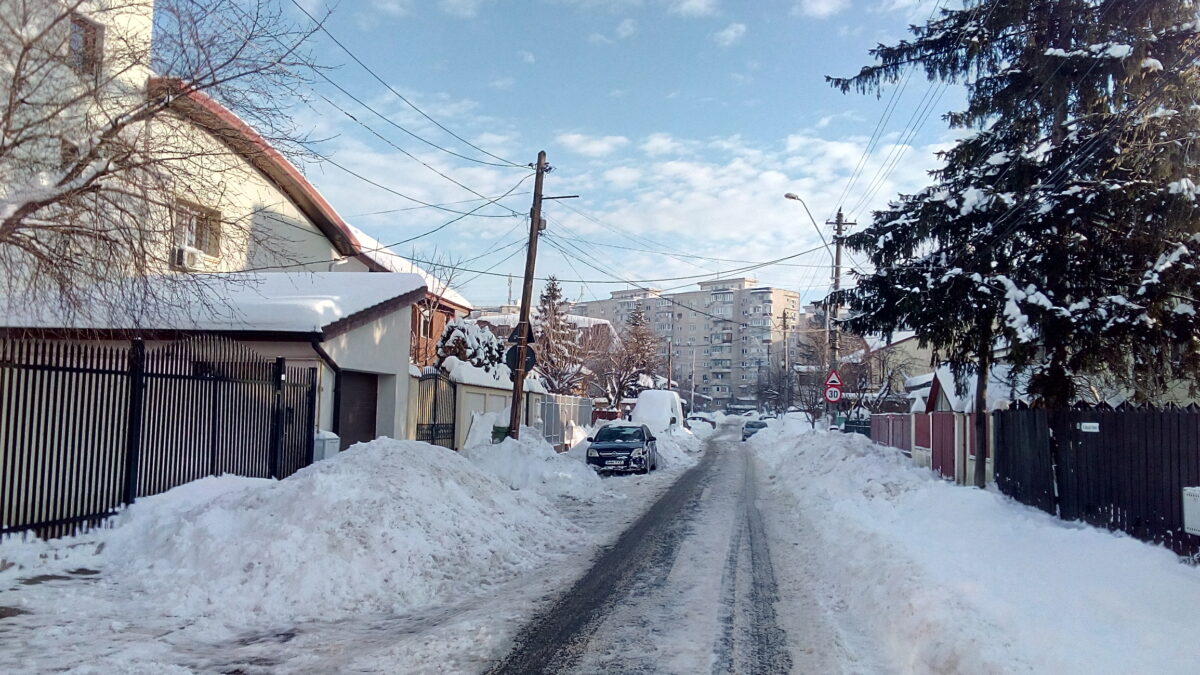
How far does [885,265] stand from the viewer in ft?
47.9

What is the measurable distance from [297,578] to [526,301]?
546 inches

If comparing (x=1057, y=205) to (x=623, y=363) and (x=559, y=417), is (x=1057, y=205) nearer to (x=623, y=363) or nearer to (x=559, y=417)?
(x=559, y=417)

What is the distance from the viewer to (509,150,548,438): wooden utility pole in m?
21.1

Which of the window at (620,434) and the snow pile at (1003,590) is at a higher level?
the window at (620,434)

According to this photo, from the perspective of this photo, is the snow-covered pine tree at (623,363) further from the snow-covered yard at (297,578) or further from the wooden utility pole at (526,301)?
the snow-covered yard at (297,578)

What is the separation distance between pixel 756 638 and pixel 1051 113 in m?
11.3

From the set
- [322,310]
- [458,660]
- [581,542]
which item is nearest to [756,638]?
[458,660]

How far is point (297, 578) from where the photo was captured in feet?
25.3

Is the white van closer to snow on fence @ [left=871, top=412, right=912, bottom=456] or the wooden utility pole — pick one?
snow on fence @ [left=871, top=412, right=912, bottom=456]

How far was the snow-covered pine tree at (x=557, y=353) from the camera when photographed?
4575cm

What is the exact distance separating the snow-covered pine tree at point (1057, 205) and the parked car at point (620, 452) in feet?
33.1

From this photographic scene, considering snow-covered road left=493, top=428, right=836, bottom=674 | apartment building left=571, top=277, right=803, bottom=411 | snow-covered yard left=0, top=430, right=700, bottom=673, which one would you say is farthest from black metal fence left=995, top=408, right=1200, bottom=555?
apartment building left=571, top=277, right=803, bottom=411

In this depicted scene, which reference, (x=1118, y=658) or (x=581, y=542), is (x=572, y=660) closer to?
(x=1118, y=658)

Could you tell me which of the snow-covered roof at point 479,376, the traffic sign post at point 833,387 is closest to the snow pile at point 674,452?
the snow-covered roof at point 479,376
